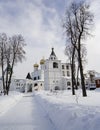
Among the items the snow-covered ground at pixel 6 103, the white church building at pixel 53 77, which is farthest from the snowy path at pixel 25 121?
the white church building at pixel 53 77

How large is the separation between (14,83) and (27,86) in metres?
6.19

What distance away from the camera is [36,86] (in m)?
93.0

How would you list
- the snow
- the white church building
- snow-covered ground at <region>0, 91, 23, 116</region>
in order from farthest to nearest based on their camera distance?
the white church building
snow-covered ground at <region>0, 91, 23, 116</region>
the snow

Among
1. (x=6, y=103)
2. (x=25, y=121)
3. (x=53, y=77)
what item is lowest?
(x=25, y=121)

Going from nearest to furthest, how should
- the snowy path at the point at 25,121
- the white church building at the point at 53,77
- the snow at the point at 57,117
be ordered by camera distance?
the snow at the point at 57,117 → the snowy path at the point at 25,121 → the white church building at the point at 53,77

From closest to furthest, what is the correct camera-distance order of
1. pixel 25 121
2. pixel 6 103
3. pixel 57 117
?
pixel 57 117, pixel 25 121, pixel 6 103

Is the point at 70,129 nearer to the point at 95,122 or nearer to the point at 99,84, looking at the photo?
the point at 95,122

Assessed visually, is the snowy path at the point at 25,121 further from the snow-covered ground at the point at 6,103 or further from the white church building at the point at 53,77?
the white church building at the point at 53,77

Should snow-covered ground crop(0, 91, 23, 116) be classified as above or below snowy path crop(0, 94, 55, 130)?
above

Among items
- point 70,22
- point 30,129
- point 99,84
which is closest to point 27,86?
point 99,84

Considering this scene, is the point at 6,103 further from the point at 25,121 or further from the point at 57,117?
the point at 57,117

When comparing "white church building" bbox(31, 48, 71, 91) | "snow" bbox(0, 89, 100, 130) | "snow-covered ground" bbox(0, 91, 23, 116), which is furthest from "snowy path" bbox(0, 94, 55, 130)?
"white church building" bbox(31, 48, 71, 91)

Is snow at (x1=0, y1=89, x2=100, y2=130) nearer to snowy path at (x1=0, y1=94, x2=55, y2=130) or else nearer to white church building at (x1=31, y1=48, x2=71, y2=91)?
snowy path at (x1=0, y1=94, x2=55, y2=130)

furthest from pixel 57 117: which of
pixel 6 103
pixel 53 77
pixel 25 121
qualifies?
pixel 53 77
